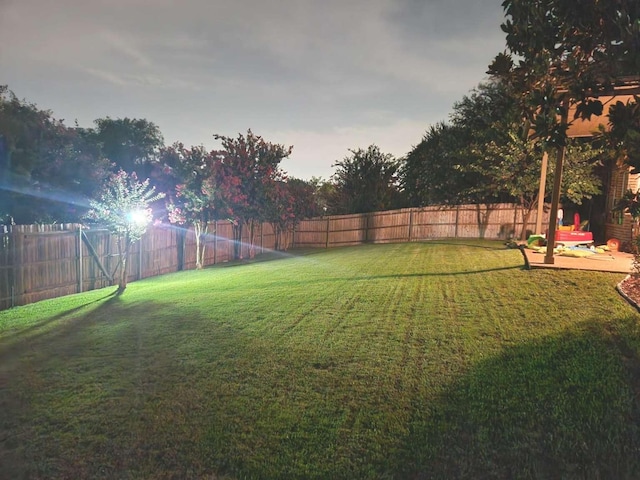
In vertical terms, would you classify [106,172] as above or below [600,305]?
above

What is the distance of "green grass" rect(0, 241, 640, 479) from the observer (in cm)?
300

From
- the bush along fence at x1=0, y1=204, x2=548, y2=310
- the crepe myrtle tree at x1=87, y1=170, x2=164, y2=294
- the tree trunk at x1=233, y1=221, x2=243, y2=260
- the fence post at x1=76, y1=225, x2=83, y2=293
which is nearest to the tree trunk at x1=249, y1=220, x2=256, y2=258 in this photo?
the bush along fence at x1=0, y1=204, x2=548, y2=310

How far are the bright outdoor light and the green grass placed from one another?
13.5ft

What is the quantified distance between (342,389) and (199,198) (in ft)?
40.9

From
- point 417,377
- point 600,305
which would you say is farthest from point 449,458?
point 600,305

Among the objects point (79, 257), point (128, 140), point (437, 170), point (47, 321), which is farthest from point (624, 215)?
point (128, 140)

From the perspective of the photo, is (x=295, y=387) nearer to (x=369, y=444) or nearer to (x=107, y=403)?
(x=369, y=444)

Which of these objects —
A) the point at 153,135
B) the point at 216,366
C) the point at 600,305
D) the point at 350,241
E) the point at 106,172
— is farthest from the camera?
the point at 153,135

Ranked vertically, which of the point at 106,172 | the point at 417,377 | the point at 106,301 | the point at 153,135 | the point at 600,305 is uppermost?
the point at 153,135

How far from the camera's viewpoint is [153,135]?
3994 centimetres

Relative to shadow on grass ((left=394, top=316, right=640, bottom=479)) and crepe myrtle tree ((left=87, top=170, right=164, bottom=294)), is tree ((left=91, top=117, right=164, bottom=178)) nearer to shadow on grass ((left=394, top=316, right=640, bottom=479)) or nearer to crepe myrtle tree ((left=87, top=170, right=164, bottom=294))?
crepe myrtle tree ((left=87, top=170, right=164, bottom=294))

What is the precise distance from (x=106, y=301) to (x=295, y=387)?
23.0 ft

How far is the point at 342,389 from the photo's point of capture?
397 centimetres

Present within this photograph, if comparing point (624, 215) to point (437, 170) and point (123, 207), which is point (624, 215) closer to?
point (437, 170)
